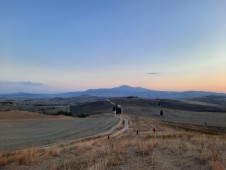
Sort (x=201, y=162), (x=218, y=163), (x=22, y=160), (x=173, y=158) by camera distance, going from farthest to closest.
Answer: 1. (x=22, y=160)
2. (x=173, y=158)
3. (x=201, y=162)
4. (x=218, y=163)

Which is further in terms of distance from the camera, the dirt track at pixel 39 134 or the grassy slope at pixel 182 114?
the grassy slope at pixel 182 114

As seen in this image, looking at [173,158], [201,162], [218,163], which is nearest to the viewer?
[218,163]

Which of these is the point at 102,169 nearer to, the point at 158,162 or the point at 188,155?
the point at 158,162

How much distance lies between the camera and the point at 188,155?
14383mm

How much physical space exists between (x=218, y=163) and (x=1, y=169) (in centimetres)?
831

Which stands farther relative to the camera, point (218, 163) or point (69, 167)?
point (69, 167)

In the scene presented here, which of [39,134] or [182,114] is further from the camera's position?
[182,114]

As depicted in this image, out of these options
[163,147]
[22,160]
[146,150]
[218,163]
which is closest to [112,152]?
[146,150]

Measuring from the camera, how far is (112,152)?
1605cm

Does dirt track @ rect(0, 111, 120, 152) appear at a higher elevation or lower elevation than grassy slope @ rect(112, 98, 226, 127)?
higher

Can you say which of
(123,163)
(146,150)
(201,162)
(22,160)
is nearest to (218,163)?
(201,162)

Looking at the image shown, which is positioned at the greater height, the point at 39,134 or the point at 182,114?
the point at 39,134

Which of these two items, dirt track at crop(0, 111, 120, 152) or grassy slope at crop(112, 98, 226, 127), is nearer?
dirt track at crop(0, 111, 120, 152)

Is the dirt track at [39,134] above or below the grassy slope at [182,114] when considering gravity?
above
